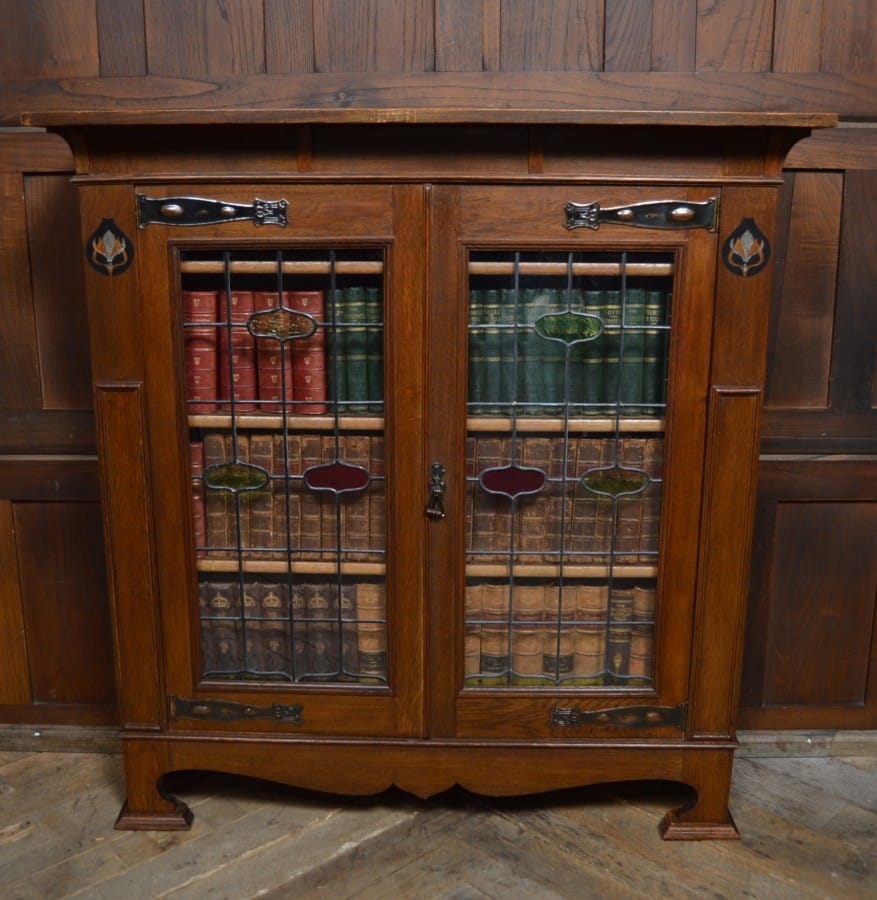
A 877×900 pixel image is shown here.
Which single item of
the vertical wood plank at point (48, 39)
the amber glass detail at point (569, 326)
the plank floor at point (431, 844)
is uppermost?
the vertical wood plank at point (48, 39)

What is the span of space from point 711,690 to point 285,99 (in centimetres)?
183

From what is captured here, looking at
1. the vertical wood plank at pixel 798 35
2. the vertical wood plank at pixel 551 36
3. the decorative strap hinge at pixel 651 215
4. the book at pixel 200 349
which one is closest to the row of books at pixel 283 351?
the book at pixel 200 349

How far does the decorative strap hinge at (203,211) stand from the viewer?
1878mm

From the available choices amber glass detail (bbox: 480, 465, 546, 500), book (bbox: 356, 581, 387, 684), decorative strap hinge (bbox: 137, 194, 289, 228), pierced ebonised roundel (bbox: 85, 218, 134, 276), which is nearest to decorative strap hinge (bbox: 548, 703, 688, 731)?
book (bbox: 356, 581, 387, 684)

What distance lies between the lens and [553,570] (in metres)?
2.10

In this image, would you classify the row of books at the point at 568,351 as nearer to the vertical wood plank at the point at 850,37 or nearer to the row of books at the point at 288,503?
the row of books at the point at 288,503

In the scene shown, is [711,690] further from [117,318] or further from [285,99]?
[285,99]

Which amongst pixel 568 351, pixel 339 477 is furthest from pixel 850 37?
pixel 339 477

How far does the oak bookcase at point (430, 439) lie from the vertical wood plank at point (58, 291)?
20.0 inches

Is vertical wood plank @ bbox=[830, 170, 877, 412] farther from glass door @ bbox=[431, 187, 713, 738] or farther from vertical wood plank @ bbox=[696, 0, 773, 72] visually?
glass door @ bbox=[431, 187, 713, 738]

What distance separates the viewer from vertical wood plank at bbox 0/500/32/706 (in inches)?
98.7

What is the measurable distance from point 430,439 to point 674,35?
1.25 m

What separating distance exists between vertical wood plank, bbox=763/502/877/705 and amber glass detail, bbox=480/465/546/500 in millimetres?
841

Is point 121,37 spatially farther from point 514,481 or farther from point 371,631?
point 371,631
